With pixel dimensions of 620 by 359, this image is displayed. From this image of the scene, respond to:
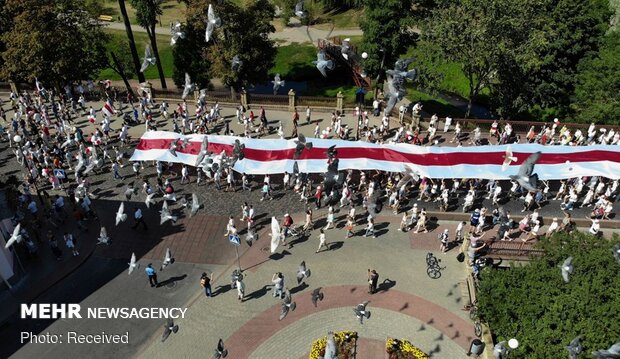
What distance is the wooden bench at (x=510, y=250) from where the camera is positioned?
23.8 m

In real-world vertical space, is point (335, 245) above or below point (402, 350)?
above

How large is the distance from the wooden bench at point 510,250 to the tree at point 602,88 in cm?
1613

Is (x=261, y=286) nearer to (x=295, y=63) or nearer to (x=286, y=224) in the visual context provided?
(x=286, y=224)

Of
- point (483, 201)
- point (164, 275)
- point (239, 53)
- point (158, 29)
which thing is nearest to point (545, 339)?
point (483, 201)

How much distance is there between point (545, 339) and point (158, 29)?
65105mm

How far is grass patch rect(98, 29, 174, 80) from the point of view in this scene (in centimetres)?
5804

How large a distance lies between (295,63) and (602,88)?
3463cm

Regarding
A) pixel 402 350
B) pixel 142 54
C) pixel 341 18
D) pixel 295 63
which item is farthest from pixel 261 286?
pixel 341 18

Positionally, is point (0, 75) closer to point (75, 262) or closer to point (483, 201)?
point (75, 262)

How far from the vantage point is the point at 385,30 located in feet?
136

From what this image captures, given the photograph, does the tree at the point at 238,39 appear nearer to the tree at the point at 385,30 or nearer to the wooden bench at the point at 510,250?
the tree at the point at 385,30

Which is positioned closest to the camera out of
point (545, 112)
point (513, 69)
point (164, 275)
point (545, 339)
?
point (545, 339)

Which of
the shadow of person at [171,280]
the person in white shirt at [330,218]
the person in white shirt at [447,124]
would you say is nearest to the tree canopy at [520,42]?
the person in white shirt at [447,124]

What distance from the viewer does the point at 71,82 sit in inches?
1610
